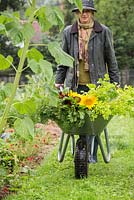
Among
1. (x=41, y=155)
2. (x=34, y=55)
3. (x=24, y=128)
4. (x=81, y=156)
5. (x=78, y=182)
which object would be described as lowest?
(x=41, y=155)

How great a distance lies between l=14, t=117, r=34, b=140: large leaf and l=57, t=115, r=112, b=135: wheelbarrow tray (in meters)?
2.11

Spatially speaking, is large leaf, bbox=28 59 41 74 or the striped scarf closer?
large leaf, bbox=28 59 41 74

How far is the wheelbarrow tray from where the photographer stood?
205 inches

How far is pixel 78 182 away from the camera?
5.41 meters

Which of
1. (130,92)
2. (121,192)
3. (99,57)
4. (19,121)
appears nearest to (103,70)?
(99,57)

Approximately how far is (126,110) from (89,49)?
124 cm

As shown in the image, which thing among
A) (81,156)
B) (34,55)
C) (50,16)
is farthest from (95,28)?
(50,16)

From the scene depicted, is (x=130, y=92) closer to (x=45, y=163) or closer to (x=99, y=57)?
(x=99, y=57)

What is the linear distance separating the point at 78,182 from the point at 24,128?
2.52 meters

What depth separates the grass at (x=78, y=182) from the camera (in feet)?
16.1

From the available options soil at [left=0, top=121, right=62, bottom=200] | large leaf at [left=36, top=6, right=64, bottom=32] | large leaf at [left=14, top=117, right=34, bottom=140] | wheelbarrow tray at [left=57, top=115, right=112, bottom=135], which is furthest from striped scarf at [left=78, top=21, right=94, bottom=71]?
large leaf at [left=36, top=6, right=64, bottom=32]

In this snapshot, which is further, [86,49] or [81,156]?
[86,49]

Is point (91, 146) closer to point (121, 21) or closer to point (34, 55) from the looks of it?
point (34, 55)

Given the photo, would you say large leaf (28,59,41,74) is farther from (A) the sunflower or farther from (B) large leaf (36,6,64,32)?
(A) the sunflower
